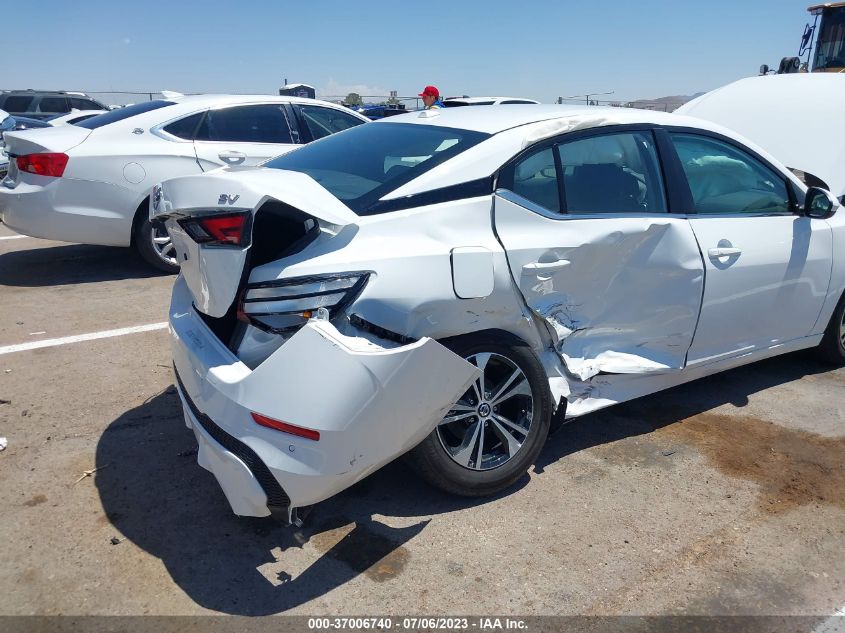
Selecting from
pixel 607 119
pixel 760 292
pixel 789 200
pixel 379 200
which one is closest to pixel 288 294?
pixel 379 200

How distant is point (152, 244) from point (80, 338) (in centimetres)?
194

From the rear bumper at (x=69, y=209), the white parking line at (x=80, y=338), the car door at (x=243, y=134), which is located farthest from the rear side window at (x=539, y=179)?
the rear bumper at (x=69, y=209)

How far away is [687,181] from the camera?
12.6 ft

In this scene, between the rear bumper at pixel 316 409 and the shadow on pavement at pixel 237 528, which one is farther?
the shadow on pavement at pixel 237 528

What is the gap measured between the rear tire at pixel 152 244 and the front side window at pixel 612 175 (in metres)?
4.48

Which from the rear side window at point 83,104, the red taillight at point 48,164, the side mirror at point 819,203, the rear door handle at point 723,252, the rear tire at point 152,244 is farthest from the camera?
the rear side window at point 83,104

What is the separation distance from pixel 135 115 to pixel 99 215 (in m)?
1.11

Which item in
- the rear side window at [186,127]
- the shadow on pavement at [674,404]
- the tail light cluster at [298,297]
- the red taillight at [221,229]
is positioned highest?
the rear side window at [186,127]

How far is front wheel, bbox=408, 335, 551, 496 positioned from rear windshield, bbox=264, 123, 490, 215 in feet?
2.54

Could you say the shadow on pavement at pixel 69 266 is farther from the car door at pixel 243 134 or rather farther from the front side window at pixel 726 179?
the front side window at pixel 726 179

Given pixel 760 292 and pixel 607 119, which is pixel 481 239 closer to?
pixel 607 119

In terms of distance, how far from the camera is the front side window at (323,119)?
25.5 ft

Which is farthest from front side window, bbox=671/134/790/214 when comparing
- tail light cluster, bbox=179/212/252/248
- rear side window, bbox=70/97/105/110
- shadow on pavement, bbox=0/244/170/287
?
rear side window, bbox=70/97/105/110

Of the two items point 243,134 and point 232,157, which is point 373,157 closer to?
point 232,157
